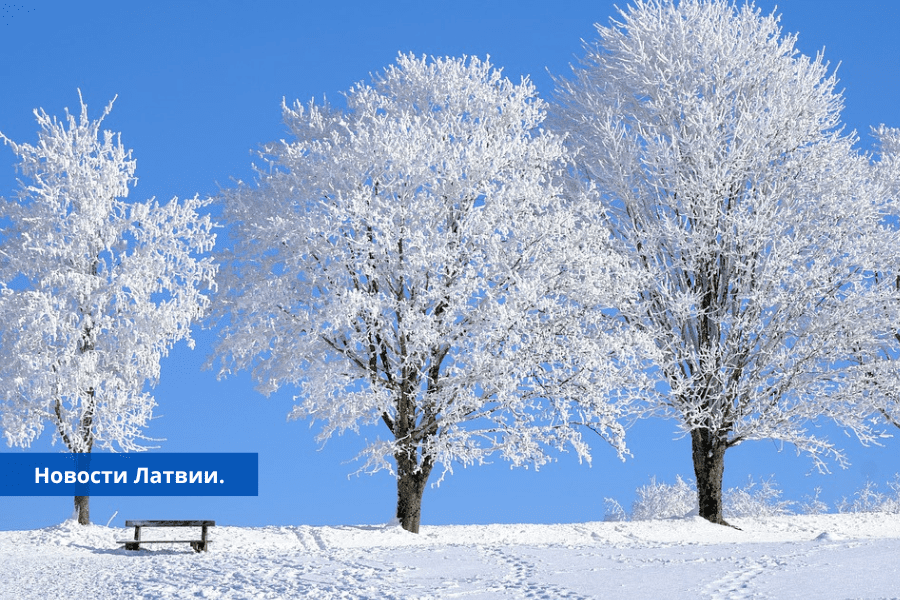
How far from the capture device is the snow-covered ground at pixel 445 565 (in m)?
10.4

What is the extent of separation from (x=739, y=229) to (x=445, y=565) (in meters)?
10.5

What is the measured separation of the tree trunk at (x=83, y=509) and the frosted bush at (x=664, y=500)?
759 inches

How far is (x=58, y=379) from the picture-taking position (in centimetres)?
1861

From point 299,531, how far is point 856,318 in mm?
12201

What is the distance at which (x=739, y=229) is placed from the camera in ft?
64.6

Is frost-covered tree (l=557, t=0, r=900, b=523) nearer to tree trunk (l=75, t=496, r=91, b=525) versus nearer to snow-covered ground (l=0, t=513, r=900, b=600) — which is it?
snow-covered ground (l=0, t=513, r=900, b=600)

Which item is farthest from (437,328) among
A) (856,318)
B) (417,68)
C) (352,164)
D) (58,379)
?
(856,318)

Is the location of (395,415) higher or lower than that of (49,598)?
higher

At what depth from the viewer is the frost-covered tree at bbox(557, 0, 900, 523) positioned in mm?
19797

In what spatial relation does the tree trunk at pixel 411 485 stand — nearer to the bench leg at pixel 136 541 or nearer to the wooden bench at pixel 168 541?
the wooden bench at pixel 168 541

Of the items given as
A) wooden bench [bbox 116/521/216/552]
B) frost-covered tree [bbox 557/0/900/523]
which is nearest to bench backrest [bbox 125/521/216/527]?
wooden bench [bbox 116/521/216/552]

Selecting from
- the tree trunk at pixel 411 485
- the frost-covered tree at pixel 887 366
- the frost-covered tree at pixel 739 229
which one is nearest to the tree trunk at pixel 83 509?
the tree trunk at pixel 411 485

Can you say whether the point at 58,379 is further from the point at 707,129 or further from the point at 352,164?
the point at 707,129

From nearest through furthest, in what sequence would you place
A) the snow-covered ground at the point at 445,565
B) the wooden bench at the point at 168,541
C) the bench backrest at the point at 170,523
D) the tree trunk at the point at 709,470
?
the snow-covered ground at the point at 445,565 < the wooden bench at the point at 168,541 < the bench backrest at the point at 170,523 < the tree trunk at the point at 709,470
